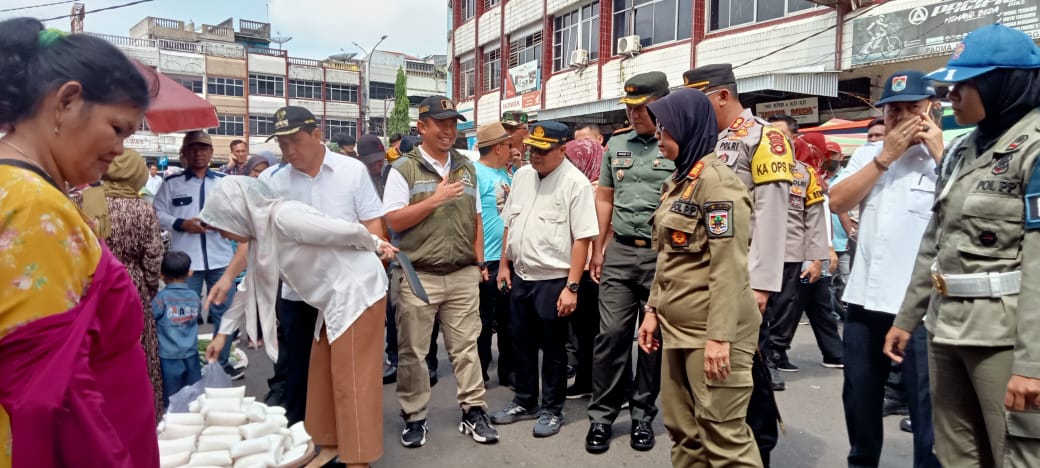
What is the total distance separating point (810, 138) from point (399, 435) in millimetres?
4779

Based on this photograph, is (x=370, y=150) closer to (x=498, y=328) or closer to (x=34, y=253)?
(x=498, y=328)

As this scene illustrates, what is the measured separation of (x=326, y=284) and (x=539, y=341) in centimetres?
185

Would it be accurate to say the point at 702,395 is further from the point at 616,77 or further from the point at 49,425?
the point at 616,77

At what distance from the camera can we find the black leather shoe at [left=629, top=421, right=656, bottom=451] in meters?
3.99

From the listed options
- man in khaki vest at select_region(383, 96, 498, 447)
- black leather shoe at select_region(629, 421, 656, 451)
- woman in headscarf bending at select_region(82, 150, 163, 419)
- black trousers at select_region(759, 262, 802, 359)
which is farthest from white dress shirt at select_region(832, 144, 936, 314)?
woman in headscarf bending at select_region(82, 150, 163, 419)

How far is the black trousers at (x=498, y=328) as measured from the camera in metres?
5.49

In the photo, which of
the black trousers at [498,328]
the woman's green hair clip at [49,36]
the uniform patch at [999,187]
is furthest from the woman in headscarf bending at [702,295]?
the black trousers at [498,328]

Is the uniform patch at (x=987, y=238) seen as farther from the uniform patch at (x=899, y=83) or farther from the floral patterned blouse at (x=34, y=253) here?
the floral patterned blouse at (x=34, y=253)

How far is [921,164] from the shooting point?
303 centimetres

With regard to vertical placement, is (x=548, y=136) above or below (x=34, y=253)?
above

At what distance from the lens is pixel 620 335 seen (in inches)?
157

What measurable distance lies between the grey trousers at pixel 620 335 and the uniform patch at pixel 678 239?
3.33 feet

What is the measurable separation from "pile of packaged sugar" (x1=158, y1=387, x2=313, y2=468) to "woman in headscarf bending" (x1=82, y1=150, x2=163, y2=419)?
1.16 meters

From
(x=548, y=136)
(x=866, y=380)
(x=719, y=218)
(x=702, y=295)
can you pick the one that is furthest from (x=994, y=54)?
(x=548, y=136)
